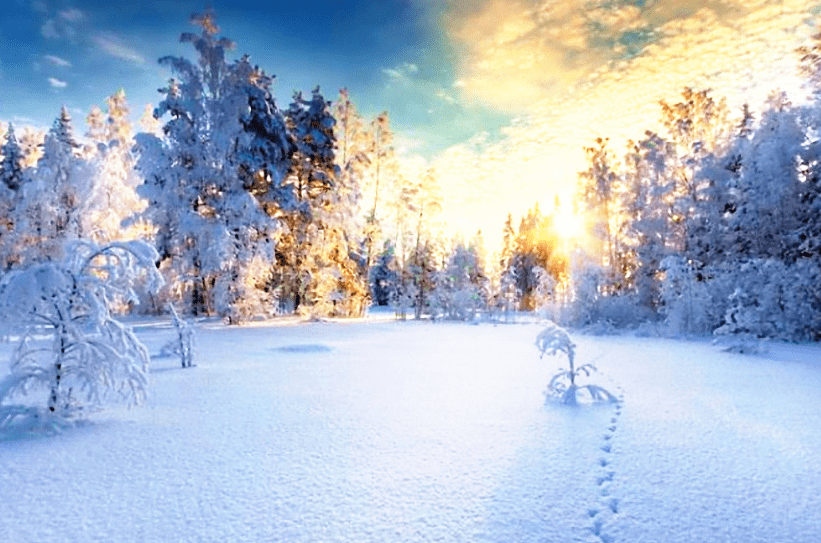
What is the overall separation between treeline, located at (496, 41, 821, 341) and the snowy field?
273 inches

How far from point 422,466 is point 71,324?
3.47 m

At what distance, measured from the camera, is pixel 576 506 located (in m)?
2.76

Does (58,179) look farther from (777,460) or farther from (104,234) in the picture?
(777,460)

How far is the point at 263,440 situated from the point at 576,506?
2.55 metres

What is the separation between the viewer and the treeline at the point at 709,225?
496 inches

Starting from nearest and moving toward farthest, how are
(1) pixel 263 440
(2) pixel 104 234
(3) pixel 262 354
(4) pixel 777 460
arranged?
1. (4) pixel 777 460
2. (1) pixel 263 440
3. (3) pixel 262 354
4. (2) pixel 104 234

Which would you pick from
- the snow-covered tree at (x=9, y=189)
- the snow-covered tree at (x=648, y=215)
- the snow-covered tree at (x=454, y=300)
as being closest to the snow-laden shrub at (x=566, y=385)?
the snow-covered tree at (x=648, y=215)

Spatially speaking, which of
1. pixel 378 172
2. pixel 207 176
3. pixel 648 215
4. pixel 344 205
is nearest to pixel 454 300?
pixel 344 205

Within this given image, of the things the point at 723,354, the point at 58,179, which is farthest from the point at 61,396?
the point at 58,179

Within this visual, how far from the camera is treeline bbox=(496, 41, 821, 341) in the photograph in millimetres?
12594

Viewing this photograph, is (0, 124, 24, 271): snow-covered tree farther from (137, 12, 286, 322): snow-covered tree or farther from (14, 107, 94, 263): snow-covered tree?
(137, 12, 286, 322): snow-covered tree

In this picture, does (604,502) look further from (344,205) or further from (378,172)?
(378,172)

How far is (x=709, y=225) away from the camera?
1725 centimetres

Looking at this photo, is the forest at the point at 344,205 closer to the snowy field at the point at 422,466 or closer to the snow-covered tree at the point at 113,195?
the snow-covered tree at the point at 113,195
